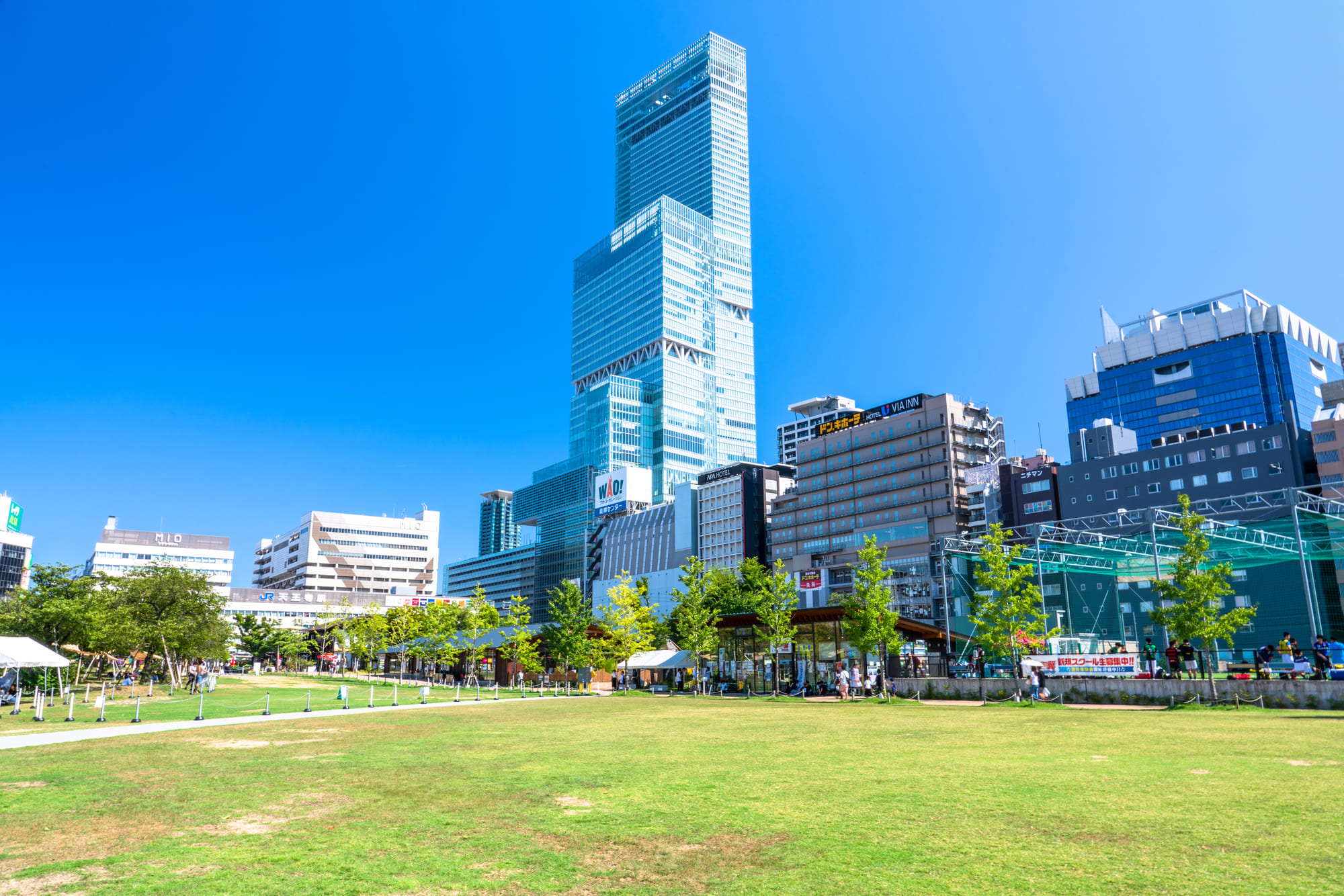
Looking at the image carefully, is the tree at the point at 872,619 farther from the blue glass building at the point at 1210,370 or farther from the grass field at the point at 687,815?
the blue glass building at the point at 1210,370

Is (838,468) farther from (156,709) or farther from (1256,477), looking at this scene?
(156,709)

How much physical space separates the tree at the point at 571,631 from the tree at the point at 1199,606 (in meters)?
38.5

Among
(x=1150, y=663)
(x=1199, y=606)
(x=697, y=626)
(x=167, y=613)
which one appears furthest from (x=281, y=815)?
(x=167, y=613)

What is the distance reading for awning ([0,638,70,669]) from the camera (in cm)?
3167

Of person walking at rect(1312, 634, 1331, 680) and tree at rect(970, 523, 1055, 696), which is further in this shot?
tree at rect(970, 523, 1055, 696)

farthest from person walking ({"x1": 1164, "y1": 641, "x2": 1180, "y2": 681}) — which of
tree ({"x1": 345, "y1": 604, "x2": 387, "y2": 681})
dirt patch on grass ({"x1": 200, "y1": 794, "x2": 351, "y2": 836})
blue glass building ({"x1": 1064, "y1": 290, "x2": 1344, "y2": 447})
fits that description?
blue glass building ({"x1": 1064, "y1": 290, "x2": 1344, "y2": 447})

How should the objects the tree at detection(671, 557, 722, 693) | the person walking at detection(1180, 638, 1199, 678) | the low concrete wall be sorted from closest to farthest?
the low concrete wall < the person walking at detection(1180, 638, 1199, 678) < the tree at detection(671, 557, 722, 693)

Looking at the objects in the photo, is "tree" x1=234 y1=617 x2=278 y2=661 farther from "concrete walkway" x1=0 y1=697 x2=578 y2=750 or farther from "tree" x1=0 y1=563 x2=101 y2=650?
"concrete walkway" x1=0 y1=697 x2=578 y2=750

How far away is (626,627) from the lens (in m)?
67.7

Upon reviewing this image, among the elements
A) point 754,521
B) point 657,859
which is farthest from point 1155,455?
point 657,859

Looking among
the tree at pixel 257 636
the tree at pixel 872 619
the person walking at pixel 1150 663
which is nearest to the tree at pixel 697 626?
the tree at pixel 872 619

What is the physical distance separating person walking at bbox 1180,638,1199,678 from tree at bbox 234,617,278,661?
11109cm

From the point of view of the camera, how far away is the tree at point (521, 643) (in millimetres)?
65069

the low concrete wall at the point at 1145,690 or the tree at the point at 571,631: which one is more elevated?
the tree at the point at 571,631
